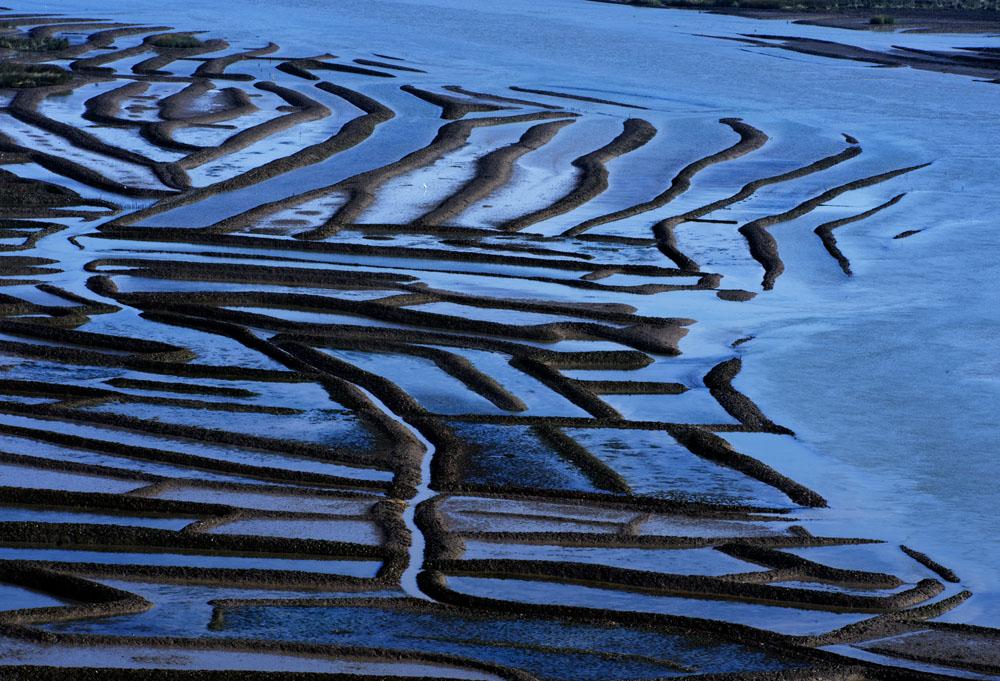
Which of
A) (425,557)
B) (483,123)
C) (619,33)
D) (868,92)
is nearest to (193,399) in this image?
(425,557)

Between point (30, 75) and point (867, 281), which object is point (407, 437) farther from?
point (30, 75)

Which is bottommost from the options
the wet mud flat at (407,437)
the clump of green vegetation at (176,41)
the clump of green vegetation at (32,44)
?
the wet mud flat at (407,437)

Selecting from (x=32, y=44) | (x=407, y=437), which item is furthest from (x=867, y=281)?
(x=32, y=44)

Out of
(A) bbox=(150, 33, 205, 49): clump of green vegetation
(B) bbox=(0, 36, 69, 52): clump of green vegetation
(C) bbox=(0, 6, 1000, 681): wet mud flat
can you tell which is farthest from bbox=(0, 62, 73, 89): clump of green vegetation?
(C) bbox=(0, 6, 1000, 681): wet mud flat

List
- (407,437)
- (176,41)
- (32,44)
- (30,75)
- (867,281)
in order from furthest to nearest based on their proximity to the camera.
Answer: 1. (176,41)
2. (32,44)
3. (30,75)
4. (867,281)
5. (407,437)

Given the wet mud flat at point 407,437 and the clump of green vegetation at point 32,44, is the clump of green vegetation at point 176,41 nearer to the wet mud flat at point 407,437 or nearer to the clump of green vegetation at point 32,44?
the clump of green vegetation at point 32,44

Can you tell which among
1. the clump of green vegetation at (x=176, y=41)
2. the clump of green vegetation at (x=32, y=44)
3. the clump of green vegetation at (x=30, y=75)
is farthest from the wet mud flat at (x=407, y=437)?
the clump of green vegetation at (x=176, y=41)
